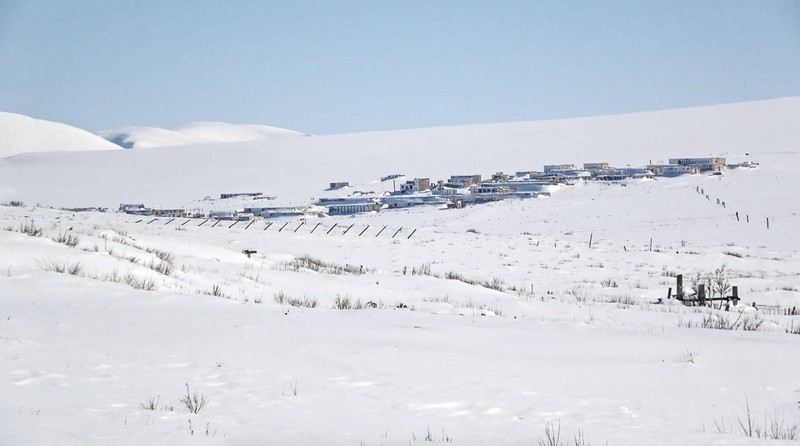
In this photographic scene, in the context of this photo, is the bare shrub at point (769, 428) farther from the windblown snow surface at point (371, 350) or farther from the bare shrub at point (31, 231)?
the bare shrub at point (31, 231)

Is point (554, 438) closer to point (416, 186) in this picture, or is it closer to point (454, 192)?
point (454, 192)

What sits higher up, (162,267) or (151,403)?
(162,267)

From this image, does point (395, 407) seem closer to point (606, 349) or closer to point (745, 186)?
point (606, 349)

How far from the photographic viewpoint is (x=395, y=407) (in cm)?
502

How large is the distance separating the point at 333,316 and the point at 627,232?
31836 millimetres

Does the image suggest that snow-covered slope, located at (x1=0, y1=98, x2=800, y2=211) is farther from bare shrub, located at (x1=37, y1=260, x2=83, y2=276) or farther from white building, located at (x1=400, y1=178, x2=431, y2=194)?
bare shrub, located at (x1=37, y1=260, x2=83, y2=276)

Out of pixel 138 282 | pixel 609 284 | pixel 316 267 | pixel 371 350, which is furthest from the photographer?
pixel 609 284

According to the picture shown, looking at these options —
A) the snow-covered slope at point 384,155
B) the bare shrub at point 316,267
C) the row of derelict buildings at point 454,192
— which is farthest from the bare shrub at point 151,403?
the snow-covered slope at point 384,155

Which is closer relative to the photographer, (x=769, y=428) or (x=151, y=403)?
(x=769, y=428)

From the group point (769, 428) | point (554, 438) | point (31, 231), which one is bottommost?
point (769, 428)

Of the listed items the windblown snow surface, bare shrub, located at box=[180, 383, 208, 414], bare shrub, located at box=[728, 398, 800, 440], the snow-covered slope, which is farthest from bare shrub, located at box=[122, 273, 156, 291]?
the snow-covered slope

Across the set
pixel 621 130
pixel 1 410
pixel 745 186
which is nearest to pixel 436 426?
pixel 1 410

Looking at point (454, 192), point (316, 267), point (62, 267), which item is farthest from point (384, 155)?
point (62, 267)

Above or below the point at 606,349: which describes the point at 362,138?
above
